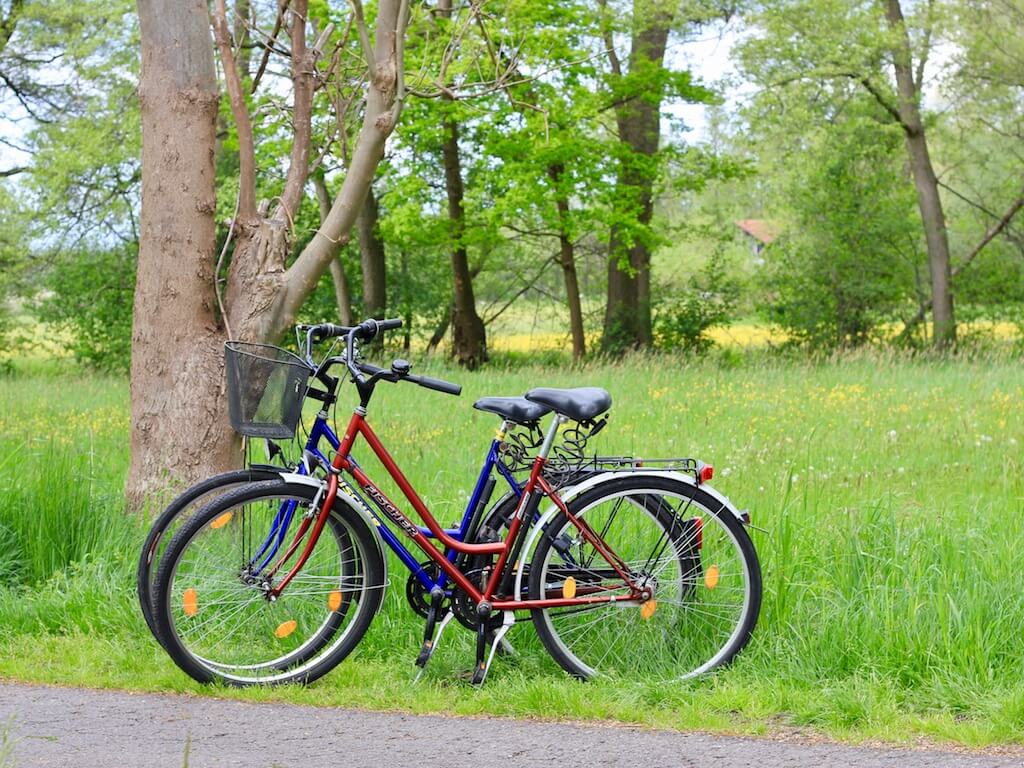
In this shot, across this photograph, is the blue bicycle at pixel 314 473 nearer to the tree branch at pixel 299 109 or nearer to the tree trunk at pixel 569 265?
the tree branch at pixel 299 109

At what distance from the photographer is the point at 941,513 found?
5.45 m

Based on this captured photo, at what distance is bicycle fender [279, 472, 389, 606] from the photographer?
412 centimetres

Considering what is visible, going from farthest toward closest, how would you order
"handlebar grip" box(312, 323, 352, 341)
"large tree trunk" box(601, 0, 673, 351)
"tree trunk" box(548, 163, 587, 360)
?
"tree trunk" box(548, 163, 587, 360) < "large tree trunk" box(601, 0, 673, 351) < "handlebar grip" box(312, 323, 352, 341)

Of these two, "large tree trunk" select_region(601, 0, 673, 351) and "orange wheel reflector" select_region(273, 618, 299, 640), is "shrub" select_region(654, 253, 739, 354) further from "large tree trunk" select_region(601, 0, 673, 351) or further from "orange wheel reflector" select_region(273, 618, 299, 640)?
"orange wheel reflector" select_region(273, 618, 299, 640)

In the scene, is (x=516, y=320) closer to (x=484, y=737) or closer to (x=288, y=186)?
(x=288, y=186)

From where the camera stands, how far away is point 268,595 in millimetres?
4238

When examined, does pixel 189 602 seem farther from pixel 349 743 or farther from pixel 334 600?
pixel 349 743

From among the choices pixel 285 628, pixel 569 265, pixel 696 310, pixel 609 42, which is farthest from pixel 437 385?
pixel 696 310

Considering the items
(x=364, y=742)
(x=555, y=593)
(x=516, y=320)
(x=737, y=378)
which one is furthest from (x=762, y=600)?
(x=516, y=320)

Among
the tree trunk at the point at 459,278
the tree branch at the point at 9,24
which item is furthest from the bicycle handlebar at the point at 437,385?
the tree branch at the point at 9,24

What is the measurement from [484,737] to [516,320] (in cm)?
2715

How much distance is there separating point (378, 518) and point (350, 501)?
17cm

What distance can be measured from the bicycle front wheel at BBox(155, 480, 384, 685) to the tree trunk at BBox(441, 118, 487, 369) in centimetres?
1854

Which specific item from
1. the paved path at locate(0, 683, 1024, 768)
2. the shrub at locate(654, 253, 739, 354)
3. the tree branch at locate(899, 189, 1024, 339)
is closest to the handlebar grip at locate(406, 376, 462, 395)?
the paved path at locate(0, 683, 1024, 768)
